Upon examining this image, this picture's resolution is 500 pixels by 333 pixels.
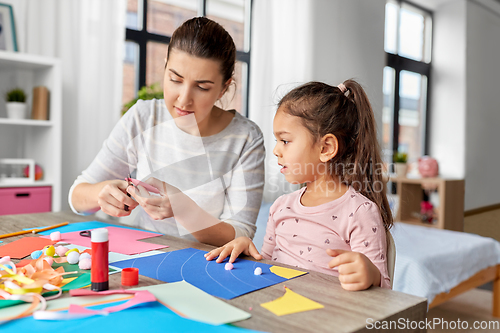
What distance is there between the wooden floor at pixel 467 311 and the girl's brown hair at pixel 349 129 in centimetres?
140

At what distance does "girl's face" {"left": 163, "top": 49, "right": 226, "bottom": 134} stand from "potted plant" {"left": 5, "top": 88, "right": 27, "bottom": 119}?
52.0 inches

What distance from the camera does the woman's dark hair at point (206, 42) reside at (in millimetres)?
1133

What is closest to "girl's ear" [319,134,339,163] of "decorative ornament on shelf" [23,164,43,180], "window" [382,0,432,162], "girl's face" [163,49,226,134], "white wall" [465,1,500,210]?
"girl's face" [163,49,226,134]

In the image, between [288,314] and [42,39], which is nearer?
[288,314]

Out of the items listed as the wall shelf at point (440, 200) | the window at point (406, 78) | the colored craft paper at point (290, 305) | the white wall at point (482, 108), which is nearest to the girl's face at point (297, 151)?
the colored craft paper at point (290, 305)

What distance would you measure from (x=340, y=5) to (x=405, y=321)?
3600 mm

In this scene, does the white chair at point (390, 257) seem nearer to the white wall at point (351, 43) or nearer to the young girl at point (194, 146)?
the young girl at point (194, 146)

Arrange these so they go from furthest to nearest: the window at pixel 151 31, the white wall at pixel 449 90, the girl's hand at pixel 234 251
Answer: the white wall at pixel 449 90 → the window at pixel 151 31 → the girl's hand at pixel 234 251

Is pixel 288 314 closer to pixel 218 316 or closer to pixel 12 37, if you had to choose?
pixel 218 316

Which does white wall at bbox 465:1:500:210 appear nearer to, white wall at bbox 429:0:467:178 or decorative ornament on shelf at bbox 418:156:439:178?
white wall at bbox 429:0:467:178

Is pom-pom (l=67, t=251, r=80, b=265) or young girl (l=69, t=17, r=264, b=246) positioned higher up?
young girl (l=69, t=17, r=264, b=246)

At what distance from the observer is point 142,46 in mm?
2947

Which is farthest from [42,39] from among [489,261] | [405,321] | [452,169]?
[452,169]

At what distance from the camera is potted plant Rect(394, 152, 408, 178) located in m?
3.93
